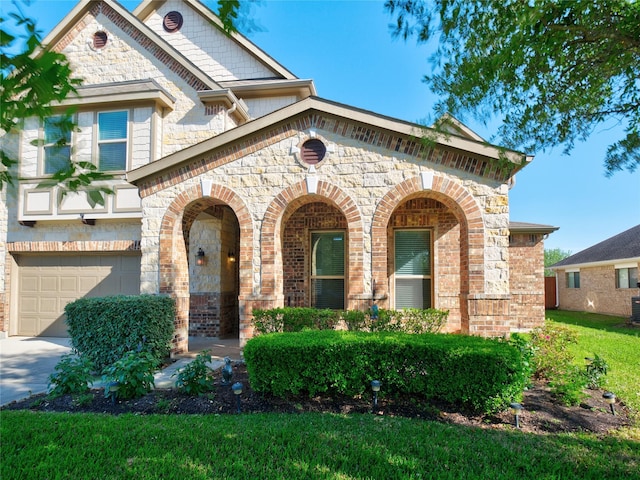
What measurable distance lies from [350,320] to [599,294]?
1721 cm

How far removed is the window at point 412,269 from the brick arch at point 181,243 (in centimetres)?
379

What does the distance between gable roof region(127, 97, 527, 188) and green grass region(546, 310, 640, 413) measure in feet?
12.6

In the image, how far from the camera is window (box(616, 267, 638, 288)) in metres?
16.2

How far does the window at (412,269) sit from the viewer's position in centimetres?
946

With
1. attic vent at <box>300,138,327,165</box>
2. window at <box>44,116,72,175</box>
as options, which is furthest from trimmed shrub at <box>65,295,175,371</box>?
window at <box>44,116,72,175</box>

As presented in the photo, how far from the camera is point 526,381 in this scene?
4863 millimetres

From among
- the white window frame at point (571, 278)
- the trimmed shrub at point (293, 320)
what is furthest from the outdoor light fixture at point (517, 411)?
the white window frame at point (571, 278)

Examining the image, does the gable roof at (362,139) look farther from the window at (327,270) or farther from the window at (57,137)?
the window at (57,137)

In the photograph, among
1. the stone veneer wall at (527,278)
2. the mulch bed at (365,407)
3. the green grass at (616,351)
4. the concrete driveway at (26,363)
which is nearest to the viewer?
the mulch bed at (365,407)

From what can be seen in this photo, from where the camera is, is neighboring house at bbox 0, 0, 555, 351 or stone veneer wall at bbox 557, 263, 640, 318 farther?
stone veneer wall at bbox 557, 263, 640, 318

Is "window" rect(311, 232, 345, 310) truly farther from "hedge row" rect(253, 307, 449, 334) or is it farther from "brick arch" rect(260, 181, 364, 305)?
"hedge row" rect(253, 307, 449, 334)

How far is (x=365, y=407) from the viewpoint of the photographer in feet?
16.1

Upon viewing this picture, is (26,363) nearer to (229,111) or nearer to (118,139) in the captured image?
(118,139)

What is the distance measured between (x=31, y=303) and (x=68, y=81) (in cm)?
1189
